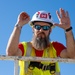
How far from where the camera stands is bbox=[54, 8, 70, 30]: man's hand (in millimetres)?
6887

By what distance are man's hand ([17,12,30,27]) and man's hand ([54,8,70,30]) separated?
2.71ft

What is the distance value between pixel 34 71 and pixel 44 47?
0.75 meters

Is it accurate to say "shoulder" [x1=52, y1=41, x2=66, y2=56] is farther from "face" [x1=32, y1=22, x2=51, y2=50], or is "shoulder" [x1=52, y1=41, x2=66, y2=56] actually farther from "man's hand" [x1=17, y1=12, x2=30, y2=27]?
"man's hand" [x1=17, y1=12, x2=30, y2=27]

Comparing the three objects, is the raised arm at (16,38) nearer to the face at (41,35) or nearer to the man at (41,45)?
the man at (41,45)

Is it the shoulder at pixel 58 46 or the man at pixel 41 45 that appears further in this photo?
the shoulder at pixel 58 46

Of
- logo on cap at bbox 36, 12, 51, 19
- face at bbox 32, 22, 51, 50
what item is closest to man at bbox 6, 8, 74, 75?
face at bbox 32, 22, 51, 50

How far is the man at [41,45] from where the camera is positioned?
6.43 metres

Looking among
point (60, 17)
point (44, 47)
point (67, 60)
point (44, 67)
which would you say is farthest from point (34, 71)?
point (60, 17)

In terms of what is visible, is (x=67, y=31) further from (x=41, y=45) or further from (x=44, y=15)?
(x=44, y=15)

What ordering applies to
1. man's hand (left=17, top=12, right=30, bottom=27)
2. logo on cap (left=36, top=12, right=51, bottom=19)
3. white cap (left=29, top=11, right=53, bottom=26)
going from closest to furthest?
man's hand (left=17, top=12, right=30, bottom=27) < white cap (left=29, top=11, right=53, bottom=26) < logo on cap (left=36, top=12, right=51, bottom=19)

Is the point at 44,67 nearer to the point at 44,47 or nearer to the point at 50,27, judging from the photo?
the point at 44,47

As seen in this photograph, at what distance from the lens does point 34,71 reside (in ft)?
21.2

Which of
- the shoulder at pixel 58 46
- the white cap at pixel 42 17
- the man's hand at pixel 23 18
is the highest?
Result: the white cap at pixel 42 17

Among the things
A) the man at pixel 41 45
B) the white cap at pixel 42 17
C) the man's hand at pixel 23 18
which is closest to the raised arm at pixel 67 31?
the man at pixel 41 45
